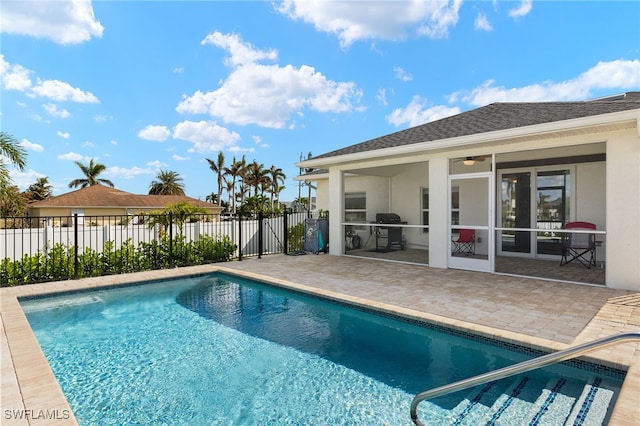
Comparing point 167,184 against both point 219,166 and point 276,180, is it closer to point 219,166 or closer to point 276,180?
point 219,166

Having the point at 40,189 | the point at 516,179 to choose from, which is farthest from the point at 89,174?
the point at 516,179

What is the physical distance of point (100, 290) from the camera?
25.6 ft

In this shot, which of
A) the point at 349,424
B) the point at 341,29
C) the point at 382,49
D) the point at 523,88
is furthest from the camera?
the point at 523,88

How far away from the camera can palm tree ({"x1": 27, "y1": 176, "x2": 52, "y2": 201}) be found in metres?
41.7

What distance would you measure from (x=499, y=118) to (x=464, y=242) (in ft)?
10.4

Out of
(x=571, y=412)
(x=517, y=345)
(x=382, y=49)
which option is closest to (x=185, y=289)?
(x=517, y=345)

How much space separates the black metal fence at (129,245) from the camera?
8.16 meters

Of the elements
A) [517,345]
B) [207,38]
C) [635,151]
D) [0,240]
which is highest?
[207,38]

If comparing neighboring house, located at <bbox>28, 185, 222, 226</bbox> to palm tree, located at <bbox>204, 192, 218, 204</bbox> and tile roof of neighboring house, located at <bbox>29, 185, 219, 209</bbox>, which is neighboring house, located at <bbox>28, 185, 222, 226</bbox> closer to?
tile roof of neighboring house, located at <bbox>29, 185, 219, 209</bbox>

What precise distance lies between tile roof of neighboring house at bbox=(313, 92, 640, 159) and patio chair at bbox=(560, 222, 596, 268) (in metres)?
3.03

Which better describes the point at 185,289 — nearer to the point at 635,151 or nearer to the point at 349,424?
the point at 349,424

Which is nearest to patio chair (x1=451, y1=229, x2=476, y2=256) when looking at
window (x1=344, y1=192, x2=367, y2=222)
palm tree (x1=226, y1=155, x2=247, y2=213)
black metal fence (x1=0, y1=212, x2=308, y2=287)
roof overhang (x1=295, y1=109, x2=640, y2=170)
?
roof overhang (x1=295, y1=109, x2=640, y2=170)

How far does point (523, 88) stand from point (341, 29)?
34.4 feet

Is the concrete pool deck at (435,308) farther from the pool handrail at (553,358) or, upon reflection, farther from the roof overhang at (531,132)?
the roof overhang at (531,132)
